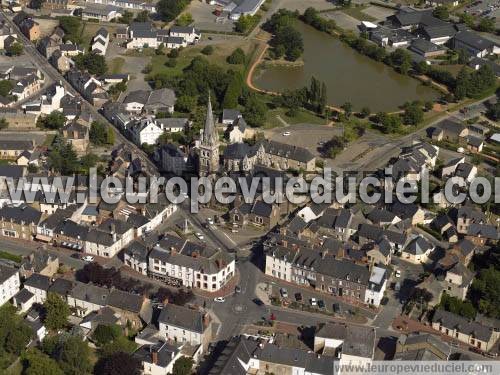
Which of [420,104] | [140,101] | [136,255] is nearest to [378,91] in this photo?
[420,104]

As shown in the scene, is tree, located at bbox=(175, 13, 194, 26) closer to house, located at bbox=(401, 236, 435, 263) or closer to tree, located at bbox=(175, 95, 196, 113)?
tree, located at bbox=(175, 95, 196, 113)

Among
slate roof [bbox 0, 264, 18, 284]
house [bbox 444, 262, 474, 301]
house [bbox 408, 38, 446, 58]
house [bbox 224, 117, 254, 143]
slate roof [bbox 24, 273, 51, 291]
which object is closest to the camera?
slate roof [bbox 0, 264, 18, 284]

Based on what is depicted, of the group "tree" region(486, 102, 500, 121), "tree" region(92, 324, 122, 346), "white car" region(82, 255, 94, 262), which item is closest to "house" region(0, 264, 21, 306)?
"white car" region(82, 255, 94, 262)

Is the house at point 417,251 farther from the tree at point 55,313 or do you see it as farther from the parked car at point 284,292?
the tree at point 55,313

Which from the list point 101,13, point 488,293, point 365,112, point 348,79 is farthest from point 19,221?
point 101,13

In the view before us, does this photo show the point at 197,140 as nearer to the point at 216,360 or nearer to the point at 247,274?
the point at 247,274
